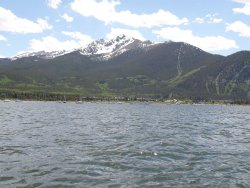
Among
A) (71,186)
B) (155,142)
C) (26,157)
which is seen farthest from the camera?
(155,142)

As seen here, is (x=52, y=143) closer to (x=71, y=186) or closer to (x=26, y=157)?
(x=26, y=157)

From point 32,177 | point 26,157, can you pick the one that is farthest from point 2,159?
point 32,177

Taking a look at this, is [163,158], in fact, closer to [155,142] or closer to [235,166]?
[235,166]

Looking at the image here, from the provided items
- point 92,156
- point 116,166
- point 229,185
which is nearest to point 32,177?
point 116,166

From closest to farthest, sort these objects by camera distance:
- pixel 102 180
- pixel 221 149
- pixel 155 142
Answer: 1. pixel 102 180
2. pixel 221 149
3. pixel 155 142

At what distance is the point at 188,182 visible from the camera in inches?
1094

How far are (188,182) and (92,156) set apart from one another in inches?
473

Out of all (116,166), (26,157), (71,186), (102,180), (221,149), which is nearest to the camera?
(71,186)

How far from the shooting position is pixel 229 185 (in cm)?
2734

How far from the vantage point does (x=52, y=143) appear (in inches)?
1797

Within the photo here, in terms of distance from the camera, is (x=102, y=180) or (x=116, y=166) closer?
(x=102, y=180)

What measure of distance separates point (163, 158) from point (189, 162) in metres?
2.91

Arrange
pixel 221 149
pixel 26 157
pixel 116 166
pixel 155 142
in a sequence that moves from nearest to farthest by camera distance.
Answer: pixel 116 166 < pixel 26 157 < pixel 221 149 < pixel 155 142

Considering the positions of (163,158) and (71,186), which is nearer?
(71,186)
